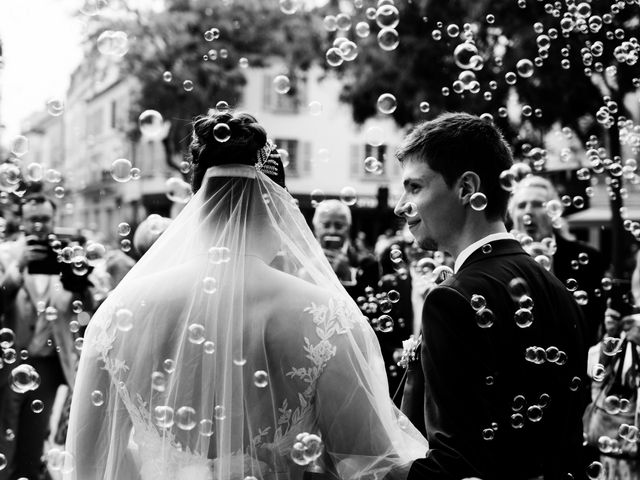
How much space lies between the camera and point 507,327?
73.5 inches

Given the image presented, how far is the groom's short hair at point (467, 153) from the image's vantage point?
6.83 feet

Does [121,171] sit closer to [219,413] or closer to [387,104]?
[387,104]

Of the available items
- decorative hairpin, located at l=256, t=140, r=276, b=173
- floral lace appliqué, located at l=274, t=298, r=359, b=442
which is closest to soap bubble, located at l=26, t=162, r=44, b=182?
decorative hairpin, located at l=256, t=140, r=276, b=173

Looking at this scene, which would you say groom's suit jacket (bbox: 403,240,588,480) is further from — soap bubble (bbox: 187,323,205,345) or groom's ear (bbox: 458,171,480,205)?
soap bubble (bbox: 187,323,205,345)

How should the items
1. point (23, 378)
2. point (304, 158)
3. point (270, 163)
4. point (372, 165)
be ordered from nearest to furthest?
point (270, 163) < point (23, 378) < point (372, 165) < point (304, 158)

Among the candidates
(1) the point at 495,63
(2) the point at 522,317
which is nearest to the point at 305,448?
(2) the point at 522,317

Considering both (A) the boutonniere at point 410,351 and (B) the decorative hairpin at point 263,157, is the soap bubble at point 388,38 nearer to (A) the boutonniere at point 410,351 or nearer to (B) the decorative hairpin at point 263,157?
(B) the decorative hairpin at point 263,157

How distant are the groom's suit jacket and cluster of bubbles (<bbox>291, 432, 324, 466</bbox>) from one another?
0.30 metres

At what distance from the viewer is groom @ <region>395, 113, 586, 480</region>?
178cm

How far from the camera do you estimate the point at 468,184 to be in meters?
2.06

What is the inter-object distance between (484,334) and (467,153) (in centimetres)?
55

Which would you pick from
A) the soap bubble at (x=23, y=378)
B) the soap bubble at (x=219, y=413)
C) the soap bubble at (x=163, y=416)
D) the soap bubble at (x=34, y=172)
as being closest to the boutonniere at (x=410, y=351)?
→ the soap bubble at (x=219, y=413)

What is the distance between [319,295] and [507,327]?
0.56 metres

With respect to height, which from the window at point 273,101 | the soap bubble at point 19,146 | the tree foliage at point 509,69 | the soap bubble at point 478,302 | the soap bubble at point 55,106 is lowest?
the soap bubble at point 478,302
